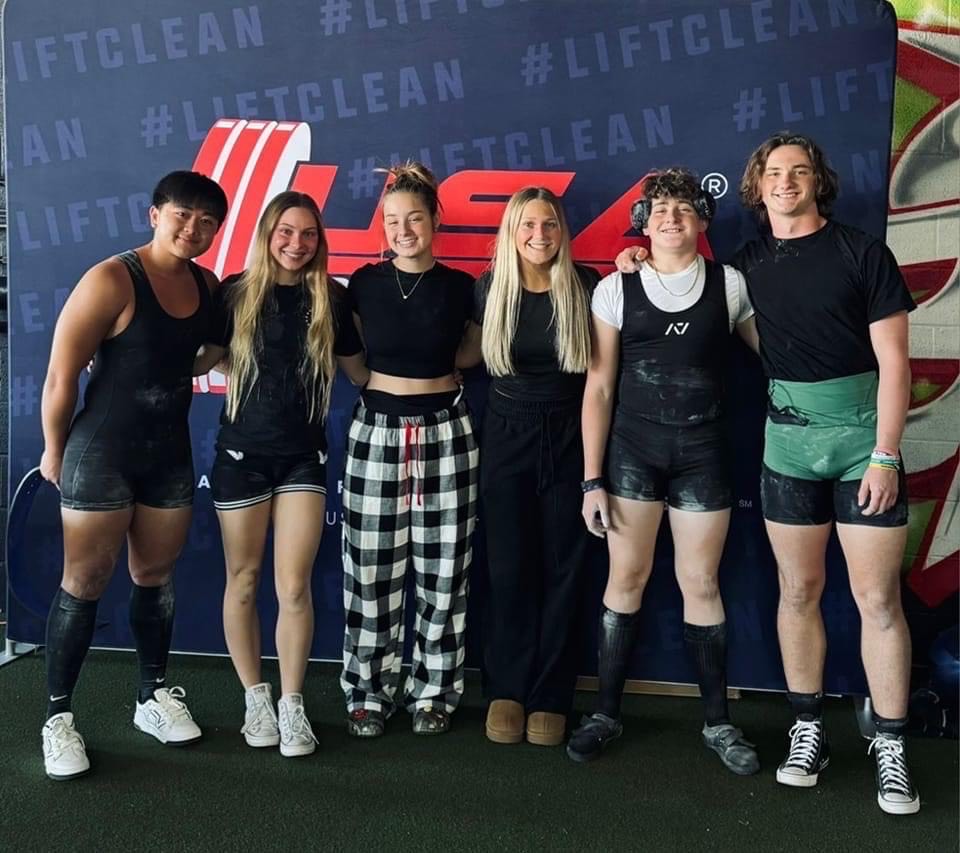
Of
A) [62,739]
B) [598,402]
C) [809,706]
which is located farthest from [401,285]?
[809,706]

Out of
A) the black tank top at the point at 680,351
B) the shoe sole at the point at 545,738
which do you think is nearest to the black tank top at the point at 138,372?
the black tank top at the point at 680,351

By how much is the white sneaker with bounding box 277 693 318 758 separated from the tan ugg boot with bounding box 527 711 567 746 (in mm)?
628

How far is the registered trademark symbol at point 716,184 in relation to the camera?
8.39 ft

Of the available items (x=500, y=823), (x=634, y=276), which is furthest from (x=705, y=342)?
(x=500, y=823)

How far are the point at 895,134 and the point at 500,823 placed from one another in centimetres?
257

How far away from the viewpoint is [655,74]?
255 centimetres

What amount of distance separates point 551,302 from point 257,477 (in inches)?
37.7

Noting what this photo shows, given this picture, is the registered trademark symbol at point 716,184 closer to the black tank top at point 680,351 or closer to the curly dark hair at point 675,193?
the curly dark hair at point 675,193

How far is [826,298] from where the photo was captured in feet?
7.02

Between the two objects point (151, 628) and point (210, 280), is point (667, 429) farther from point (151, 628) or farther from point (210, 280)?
point (151, 628)

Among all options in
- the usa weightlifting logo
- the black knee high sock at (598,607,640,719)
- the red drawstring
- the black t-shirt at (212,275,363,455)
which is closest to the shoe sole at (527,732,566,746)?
the black knee high sock at (598,607,640,719)

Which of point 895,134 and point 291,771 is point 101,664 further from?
point 895,134

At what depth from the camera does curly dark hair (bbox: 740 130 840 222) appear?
2.20 m

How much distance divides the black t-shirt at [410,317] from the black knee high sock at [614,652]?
0.89m
